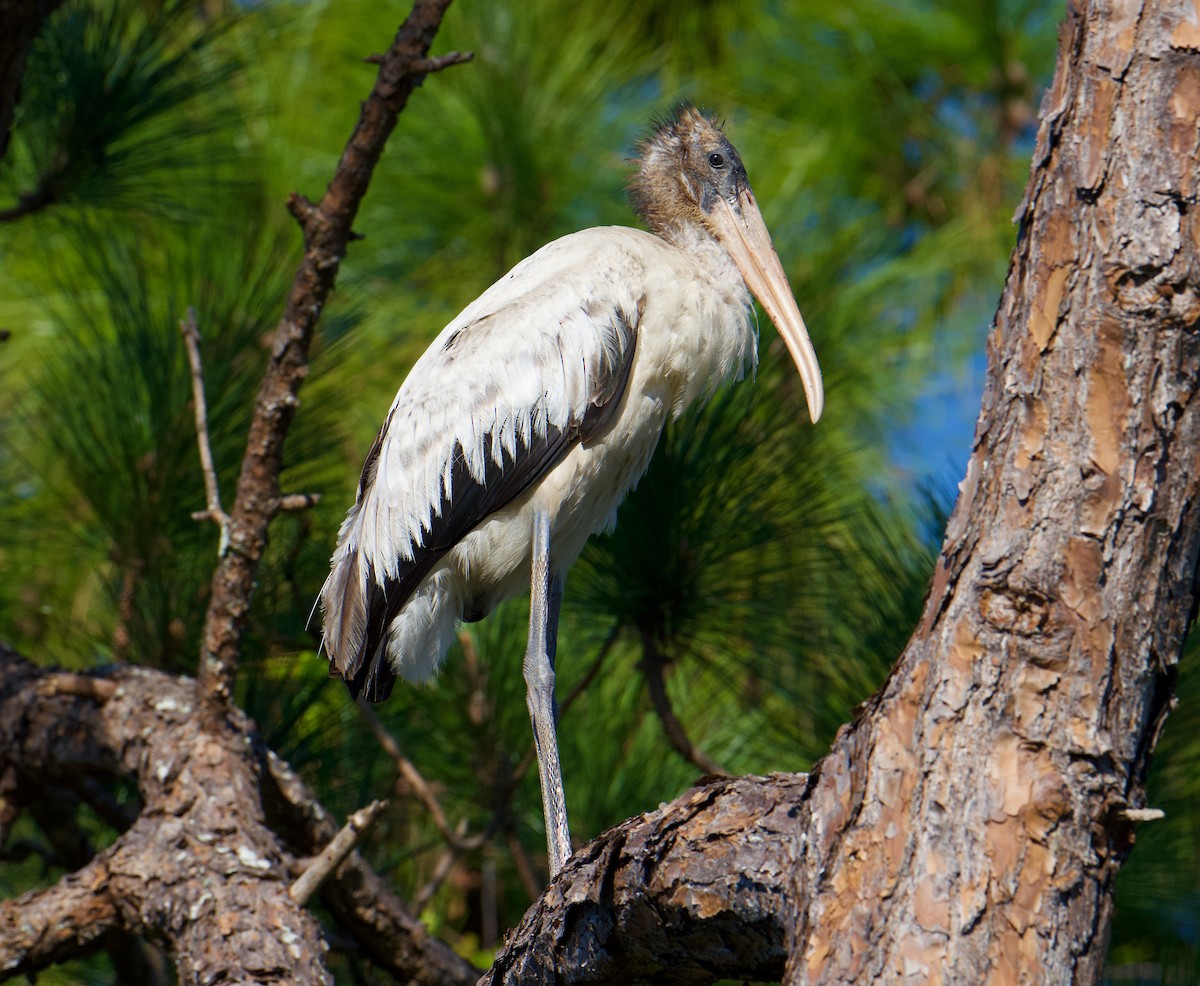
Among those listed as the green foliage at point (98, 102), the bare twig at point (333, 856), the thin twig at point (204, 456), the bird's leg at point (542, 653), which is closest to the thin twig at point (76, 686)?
the thin twig at point (204, 456)

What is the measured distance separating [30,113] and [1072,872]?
9.88ft

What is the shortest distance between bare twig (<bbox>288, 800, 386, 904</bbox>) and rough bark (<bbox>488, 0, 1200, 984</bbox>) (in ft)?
3.81

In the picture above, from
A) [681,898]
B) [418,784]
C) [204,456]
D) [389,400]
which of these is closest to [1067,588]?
[681,898]

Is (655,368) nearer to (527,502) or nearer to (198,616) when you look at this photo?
(527,502)

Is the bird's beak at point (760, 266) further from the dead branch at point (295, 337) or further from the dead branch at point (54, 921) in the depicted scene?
the dead branch at point (54, 921)

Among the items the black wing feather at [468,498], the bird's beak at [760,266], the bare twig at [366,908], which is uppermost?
the bird's beak at [760,266]

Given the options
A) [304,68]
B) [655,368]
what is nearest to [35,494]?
[655,368]

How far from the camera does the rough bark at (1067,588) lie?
135 cm

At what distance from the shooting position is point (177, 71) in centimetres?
353

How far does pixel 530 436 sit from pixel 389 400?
2019 millimetres

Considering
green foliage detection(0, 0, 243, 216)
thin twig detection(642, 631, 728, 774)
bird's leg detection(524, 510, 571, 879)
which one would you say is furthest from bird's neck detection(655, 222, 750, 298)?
green foliage detection(0, 0, 243, 216)

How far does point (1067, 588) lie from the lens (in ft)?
4.51

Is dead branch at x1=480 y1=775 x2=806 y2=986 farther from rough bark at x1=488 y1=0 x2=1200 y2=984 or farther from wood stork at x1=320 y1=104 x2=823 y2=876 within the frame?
wood stork at x1=320 y1=104 x2=823 y2=876

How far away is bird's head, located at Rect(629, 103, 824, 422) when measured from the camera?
3219 mm
